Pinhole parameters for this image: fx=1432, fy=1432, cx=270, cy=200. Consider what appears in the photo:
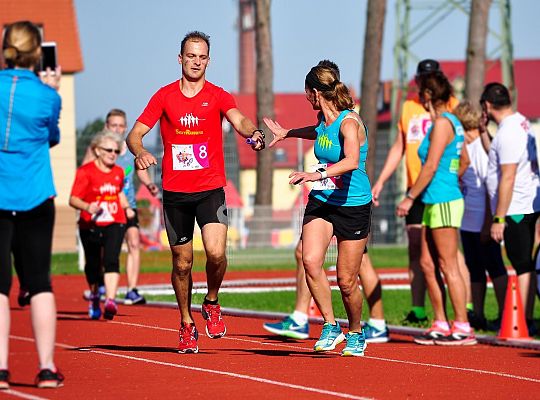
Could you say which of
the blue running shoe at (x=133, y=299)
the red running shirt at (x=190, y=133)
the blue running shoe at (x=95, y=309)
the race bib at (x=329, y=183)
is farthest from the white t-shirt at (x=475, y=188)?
the blue running shoe at (x=133, y=299)

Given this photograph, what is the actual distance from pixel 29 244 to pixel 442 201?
502 centimetres

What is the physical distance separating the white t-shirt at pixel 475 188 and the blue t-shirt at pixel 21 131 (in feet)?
21.8

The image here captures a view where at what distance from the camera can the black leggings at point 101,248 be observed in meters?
15.3

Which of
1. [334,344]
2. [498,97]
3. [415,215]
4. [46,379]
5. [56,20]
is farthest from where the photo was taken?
[56,20]

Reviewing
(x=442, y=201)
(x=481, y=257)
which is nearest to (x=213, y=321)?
(x=442, y=201)

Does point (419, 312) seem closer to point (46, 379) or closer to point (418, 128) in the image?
point (418, 128)

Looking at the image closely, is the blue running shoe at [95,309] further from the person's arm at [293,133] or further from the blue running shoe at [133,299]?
the person's arm at [293,133]

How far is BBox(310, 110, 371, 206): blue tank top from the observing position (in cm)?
1078

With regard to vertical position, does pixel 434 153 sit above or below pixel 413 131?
below

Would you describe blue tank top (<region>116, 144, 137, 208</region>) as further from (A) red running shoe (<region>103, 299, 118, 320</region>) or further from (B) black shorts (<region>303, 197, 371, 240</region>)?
(B) black shorts (<region>303, 197, 371, 240</region>)

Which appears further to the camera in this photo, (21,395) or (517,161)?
(517,161)

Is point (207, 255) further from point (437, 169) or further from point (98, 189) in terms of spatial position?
point (98, 189)

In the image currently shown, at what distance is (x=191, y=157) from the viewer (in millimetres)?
10742

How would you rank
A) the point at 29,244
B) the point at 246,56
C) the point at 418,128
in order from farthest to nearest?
the point at 246,56 < the point at 418,128 < the point at 29,244
